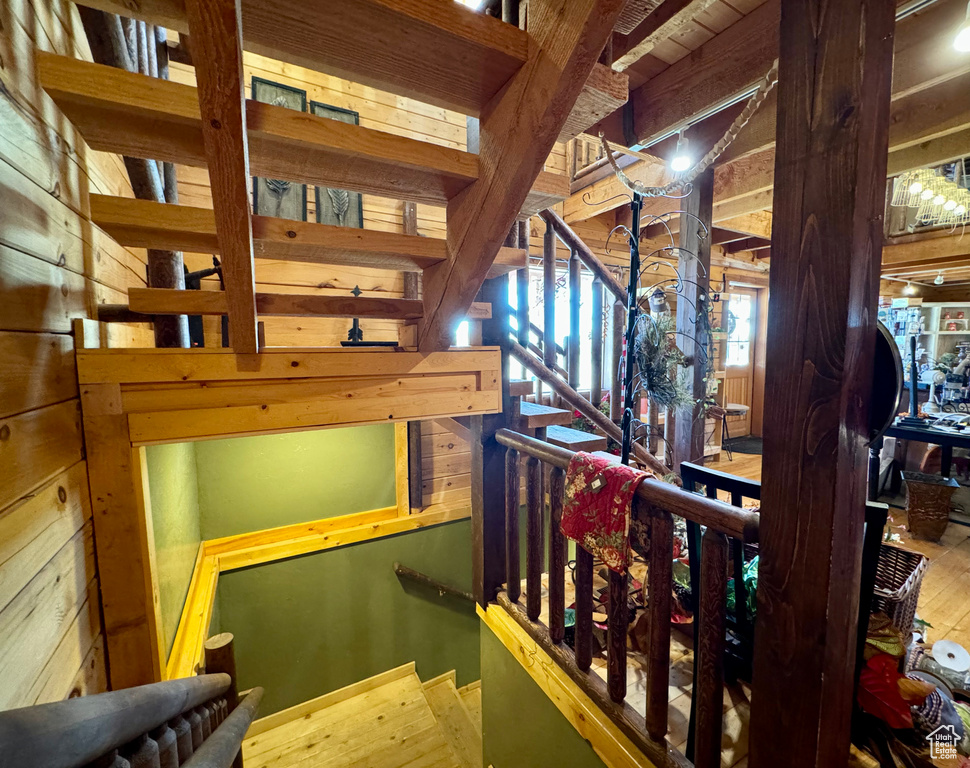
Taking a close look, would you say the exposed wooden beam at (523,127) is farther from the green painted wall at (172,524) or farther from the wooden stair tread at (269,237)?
the green painted wall at (172,524)

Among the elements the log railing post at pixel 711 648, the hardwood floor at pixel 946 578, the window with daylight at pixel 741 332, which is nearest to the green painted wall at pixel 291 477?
the log railing post at pixel 711 648

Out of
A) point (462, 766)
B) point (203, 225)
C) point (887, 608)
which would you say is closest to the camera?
point (203, 225)

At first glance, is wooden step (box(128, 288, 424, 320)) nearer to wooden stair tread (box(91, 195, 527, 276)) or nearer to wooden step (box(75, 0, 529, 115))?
wooden stair tread (box(91, 195, 527, 276))

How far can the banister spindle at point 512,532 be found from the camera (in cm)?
216

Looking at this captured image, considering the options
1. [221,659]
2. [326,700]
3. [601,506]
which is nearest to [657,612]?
[601,506]

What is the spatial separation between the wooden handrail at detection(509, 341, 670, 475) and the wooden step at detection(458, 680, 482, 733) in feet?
7.46

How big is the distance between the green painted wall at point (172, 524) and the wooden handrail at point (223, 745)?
2.08ft

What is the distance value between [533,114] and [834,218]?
61cm

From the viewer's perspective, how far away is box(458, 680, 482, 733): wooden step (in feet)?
10.4

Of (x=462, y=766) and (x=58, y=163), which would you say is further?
(x=462, y=766)

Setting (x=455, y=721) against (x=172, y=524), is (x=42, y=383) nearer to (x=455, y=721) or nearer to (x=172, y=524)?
(x=172, y=524)

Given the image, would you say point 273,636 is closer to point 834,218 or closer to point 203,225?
point 203,225

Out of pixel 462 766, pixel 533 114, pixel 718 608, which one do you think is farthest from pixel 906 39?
pixel 462 766

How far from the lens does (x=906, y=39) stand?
1.62 m
